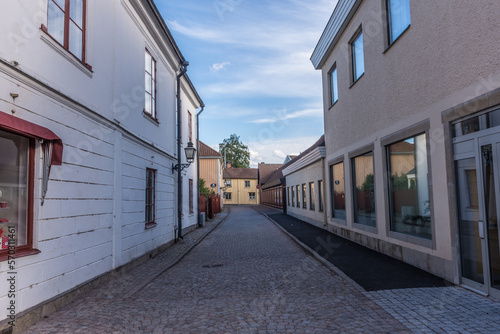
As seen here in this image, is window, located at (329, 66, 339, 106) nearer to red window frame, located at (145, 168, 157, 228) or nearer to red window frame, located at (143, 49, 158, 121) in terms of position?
red window frame, located at (143, 49, 158, 121)

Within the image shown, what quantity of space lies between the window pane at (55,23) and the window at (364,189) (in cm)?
718

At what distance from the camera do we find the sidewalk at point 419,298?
3835 mm

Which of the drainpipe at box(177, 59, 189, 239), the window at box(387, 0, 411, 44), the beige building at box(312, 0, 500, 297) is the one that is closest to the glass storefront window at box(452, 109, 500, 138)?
the beige building at box(312, 0, 500, 297)

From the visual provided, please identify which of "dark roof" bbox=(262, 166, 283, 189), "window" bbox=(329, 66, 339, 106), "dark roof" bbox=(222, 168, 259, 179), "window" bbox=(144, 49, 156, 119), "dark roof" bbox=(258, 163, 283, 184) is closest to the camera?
"window" bbox=(144, 49, 156, 119)

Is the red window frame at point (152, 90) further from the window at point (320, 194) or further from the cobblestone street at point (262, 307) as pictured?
the window at point (320, 194)

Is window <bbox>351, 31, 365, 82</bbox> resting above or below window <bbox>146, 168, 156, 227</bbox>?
above

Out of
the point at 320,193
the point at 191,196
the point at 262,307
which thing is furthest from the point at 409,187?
the point at 191,196

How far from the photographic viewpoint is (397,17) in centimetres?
742

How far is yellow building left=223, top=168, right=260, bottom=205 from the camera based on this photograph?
63.2 m

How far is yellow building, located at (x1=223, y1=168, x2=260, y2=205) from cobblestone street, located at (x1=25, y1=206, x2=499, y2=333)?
56.1 metres

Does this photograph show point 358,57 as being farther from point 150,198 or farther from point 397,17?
point 150,198

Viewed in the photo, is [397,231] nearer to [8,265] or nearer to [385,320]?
[385,320]

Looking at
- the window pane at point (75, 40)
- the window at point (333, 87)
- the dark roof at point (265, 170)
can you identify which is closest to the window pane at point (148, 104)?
the window pane at point (75, 40)

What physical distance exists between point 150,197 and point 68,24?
16.6ft
